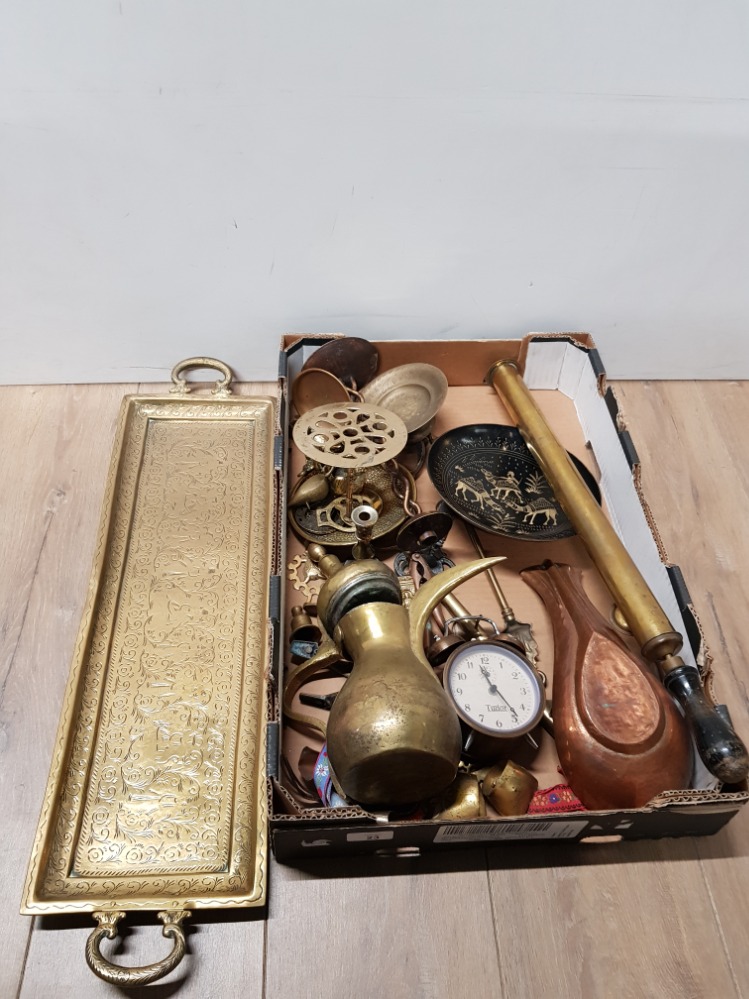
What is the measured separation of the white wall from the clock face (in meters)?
0.72

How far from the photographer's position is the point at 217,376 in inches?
60.3

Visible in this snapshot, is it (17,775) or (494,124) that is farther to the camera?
(494,124)

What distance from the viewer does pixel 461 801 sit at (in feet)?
3.02

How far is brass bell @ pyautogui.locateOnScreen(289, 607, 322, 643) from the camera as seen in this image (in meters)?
1.08

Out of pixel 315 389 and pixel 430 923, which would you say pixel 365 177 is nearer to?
pixel 315 389

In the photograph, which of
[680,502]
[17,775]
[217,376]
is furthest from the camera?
[217,376]

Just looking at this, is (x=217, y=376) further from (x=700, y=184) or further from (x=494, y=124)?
(x=700, y=184)

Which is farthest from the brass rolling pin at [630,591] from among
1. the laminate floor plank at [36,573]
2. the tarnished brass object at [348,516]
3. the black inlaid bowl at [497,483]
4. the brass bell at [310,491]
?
the laminate floor plank at [36,573]

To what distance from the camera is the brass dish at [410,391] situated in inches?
52.6

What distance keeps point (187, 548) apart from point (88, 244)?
567 millimetres

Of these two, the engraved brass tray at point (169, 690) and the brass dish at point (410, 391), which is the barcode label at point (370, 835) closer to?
the engraved brass tray at point (169, 690)

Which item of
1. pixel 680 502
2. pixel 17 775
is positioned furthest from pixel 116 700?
pixel 680 502

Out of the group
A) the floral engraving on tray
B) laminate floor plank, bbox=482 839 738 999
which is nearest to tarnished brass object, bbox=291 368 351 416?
the floral engraving on tray

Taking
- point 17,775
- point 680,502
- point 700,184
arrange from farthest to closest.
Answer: point 680,502 → point 700,184 → point 17,775
